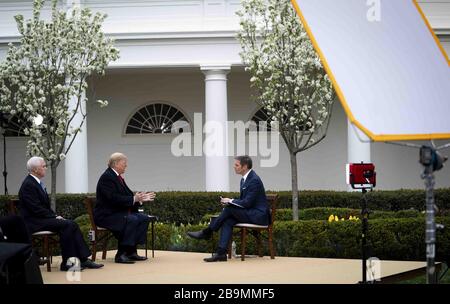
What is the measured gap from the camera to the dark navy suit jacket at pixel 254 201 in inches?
514

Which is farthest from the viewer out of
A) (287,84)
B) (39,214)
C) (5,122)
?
(5,122)

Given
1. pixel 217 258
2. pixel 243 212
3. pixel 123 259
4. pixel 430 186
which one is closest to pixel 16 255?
pixel 430 186

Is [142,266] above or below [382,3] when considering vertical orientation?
below

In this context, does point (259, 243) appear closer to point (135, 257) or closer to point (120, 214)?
point (135, 257)

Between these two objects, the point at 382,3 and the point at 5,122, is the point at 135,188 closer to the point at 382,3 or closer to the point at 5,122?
the point at 5,122

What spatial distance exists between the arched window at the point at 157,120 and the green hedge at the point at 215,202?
4429mm

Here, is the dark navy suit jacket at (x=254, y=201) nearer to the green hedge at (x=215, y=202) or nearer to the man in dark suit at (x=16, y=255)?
the man in dark suit at (x=16, y=255)

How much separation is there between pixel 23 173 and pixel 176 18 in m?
7.01

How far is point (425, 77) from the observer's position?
8.91m

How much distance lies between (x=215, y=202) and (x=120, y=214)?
27.8 feet

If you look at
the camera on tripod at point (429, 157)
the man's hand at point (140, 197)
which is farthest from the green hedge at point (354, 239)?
the camera on tripod at point (429, 157)

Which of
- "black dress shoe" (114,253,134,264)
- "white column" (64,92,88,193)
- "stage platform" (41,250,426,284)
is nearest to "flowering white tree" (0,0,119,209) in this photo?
"white column" (64,92,88,193)

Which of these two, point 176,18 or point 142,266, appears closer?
point 142,266
